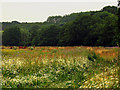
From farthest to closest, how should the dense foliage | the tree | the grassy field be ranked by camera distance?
1. the tree
2. the dense foliage
3. the grassy field

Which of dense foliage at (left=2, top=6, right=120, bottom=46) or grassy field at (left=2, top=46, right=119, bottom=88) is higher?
dense foliage at (left=2, top=6, right=120, bottom=46)

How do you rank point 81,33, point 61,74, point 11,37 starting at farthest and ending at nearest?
1. point 11,37
2. point 81,33
3. point 61,74

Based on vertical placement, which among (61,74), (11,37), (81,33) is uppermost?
(81,33)

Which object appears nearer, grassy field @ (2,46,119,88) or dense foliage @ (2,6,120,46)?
grassy field @ (2,46,119,88)

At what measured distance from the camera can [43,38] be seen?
190 feet

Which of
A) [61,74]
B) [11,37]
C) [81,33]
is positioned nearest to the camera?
[61,74]

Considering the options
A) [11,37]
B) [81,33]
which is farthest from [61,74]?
[11,37]

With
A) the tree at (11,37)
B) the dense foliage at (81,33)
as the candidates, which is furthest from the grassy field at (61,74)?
the tree at (11,37)

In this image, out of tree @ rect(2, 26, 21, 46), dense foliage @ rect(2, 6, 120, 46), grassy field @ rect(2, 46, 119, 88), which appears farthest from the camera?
tree @ rect(2, 26, 21, 46)

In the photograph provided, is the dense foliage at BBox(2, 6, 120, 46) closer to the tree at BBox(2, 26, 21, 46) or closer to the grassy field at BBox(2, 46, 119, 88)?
the tree at BBox(2, 26, 21, 46)

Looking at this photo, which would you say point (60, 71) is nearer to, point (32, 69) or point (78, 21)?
point (32, 69)

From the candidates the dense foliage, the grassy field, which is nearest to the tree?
the dense foliage

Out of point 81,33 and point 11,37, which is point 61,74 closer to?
point 81,33

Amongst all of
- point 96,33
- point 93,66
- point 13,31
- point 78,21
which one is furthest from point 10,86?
point 13,31
